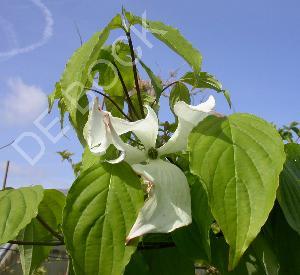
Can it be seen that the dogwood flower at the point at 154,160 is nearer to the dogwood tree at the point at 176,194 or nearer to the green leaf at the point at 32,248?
the dogwood tree at the point at 176,194

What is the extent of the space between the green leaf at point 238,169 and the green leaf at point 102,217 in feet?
0.23

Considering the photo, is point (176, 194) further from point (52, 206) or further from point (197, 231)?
point (52, 206)

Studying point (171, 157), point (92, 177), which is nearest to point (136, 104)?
point (171, 157)

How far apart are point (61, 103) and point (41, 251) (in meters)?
0.22

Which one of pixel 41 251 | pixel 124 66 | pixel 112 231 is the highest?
pixel 124 66

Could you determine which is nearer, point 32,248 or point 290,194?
point 290,194

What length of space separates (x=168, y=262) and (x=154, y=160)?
0.16 metres

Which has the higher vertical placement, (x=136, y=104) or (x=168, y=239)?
(x=136, y=104)

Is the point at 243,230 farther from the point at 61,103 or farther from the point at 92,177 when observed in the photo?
the point at 61,103

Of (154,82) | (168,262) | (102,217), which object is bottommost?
(168,262)

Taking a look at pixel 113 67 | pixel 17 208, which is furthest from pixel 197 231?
pixel 113 67

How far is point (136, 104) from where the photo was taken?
0.74m

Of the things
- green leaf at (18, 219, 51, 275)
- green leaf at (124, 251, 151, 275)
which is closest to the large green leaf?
green leaf at (18, 219, 51, 275)

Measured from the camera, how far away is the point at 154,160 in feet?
1.53
